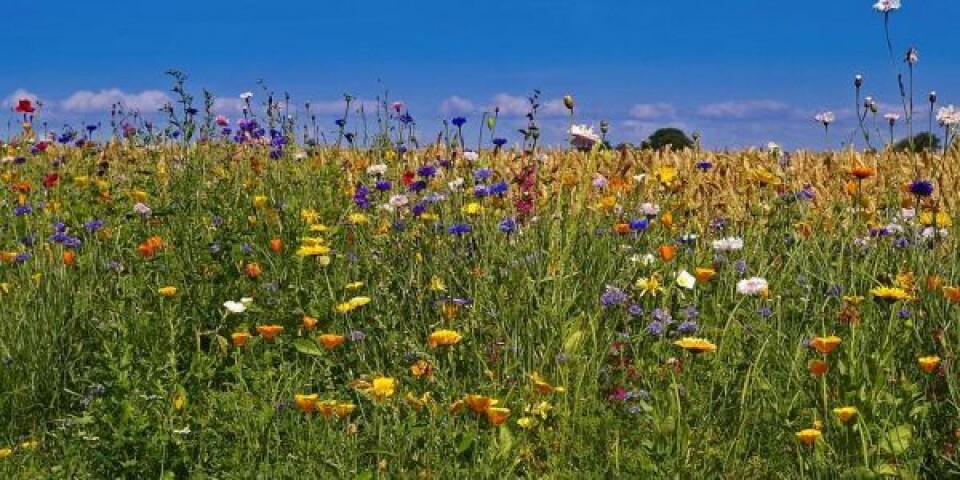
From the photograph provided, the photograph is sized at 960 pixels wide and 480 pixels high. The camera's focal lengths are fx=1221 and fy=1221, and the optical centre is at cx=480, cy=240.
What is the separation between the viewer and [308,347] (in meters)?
4.70

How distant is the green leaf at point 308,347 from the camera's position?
4645 millimetres

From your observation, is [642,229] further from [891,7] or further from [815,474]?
[815,474]

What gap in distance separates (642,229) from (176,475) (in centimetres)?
239

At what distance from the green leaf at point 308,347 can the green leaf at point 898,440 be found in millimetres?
2093

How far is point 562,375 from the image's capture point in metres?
4.11

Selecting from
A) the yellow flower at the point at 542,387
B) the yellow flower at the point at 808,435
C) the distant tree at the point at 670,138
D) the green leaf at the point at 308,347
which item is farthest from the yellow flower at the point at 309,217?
the distant tree at the point at 670,138

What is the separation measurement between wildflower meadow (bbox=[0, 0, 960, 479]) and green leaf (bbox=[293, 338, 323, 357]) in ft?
0.34

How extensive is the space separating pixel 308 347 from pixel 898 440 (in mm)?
2187

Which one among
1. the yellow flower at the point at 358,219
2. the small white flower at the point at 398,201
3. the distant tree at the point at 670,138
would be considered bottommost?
the yellow flower at the point at 358,219

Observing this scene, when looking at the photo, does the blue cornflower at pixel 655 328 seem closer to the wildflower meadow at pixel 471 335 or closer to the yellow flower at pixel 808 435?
the wildflower meadow at pixel 471 335

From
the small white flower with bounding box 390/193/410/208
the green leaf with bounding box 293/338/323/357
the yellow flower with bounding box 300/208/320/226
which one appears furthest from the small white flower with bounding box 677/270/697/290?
the yellow flower with bounding box 300/208/320/226

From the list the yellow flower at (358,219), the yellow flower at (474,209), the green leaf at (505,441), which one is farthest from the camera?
the yellow flower at (358,219)

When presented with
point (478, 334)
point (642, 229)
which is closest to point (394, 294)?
point (478, 334)

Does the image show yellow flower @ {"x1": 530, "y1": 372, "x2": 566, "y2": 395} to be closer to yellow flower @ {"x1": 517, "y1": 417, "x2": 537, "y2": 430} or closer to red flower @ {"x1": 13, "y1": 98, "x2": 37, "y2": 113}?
yellow flower @ {"x1": 517, "y1": 417, "x2": 537, "y2": 430}
